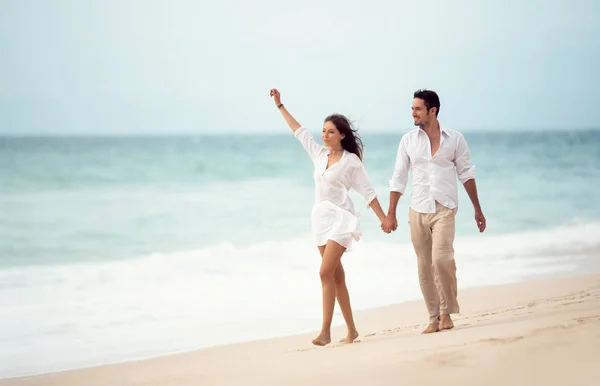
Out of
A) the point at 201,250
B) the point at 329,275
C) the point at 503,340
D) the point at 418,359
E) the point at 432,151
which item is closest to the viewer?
the point at 418,359

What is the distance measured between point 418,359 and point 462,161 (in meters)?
1.26

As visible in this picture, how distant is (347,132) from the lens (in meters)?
3.98

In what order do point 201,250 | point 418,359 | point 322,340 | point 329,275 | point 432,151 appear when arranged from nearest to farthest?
point 418,359 < point 329,275 < point 322,340 < point 432,151 < point 201,250

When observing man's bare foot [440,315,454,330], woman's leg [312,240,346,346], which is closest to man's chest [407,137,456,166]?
woman's leg [312,240,346,346]

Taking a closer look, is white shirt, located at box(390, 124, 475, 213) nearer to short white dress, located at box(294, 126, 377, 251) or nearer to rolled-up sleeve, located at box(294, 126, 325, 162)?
short white dress, located at box(294, 126, 377, 251)

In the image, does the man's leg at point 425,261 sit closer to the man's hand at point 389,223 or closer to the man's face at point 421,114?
the man's hand at point 389,223

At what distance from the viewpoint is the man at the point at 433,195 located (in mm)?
4094

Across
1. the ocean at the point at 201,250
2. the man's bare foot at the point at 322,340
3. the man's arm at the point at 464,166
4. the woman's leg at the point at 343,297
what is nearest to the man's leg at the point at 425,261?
the man's arm at the point at 464,166

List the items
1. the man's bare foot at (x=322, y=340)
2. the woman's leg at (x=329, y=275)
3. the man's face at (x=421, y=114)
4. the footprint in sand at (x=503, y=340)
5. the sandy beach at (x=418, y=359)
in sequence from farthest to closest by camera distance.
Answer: the man's face at (x=421, y=114) < the man's bare foot at (x=322, y=340) < the woman's leg at (x=329, y=275) < the footprint in sand at (x=503, y=340) < the sandy beach at (x=418, y=359)

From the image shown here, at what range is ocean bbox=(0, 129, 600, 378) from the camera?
5445 millimetres

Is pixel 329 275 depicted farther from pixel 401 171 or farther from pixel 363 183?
pixel 401 171

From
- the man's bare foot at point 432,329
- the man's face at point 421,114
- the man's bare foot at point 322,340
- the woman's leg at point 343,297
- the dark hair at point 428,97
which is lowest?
the man's bare foot at point 432,329

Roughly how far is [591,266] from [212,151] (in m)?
18.0

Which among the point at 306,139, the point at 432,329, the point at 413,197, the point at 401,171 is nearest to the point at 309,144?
the point at 306,139
